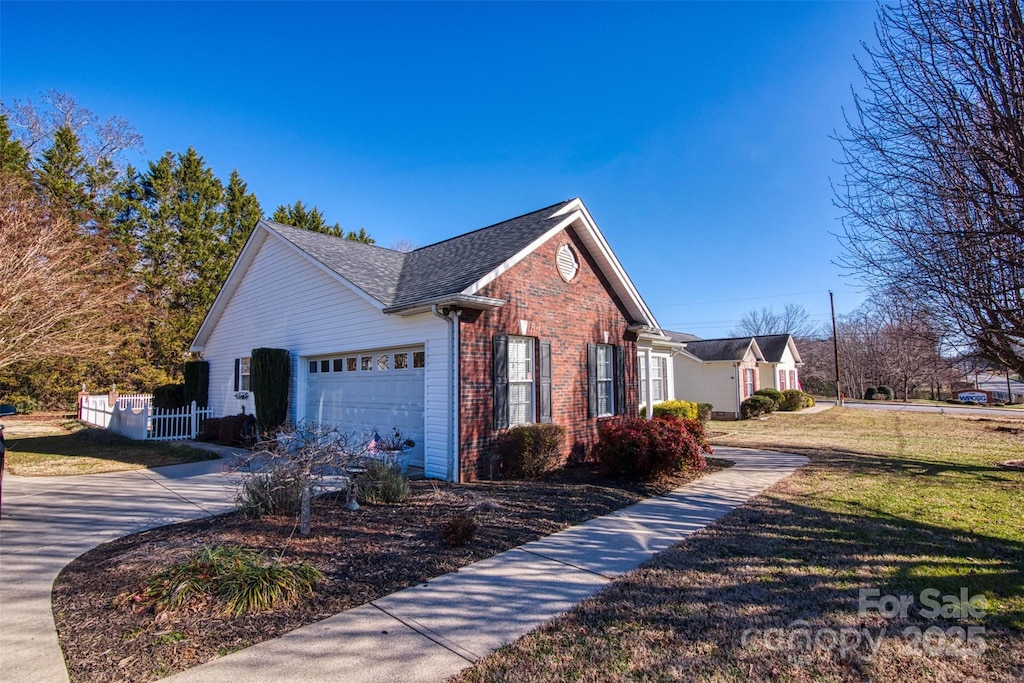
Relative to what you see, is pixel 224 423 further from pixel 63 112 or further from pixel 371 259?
pixel 63 112

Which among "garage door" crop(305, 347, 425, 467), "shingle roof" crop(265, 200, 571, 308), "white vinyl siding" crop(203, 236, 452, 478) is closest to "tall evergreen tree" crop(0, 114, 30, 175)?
"white vinyl siding" crop(203, 236, 452, 478)

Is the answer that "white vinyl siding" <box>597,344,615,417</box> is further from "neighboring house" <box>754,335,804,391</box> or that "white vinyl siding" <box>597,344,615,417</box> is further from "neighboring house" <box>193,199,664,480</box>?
"neighboring house" <box>754,335,804,391</box>

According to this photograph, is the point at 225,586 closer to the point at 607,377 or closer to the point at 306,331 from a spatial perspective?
the point at 306,331

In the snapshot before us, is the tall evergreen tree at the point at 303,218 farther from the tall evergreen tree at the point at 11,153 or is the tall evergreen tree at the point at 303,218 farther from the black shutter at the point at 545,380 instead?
the black shutter at the point at 545,380

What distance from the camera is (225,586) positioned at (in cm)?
430

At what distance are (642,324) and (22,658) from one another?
12.8 m

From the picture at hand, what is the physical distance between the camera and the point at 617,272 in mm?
12711

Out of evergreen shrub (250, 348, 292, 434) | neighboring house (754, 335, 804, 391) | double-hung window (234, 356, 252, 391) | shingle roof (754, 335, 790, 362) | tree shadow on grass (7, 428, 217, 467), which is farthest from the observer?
shingle roof (754, 335, 790, 362)

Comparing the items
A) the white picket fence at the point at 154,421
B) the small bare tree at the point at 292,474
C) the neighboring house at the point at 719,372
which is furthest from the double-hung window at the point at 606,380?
the neighboring house at the point at 719,372

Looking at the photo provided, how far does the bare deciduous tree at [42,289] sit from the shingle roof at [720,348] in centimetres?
2793

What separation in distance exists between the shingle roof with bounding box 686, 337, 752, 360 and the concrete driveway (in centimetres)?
2376

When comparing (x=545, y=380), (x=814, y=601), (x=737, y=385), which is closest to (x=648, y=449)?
(x=545, y=380)

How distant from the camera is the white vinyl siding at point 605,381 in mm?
12680

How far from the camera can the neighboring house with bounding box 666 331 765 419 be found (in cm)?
2633
